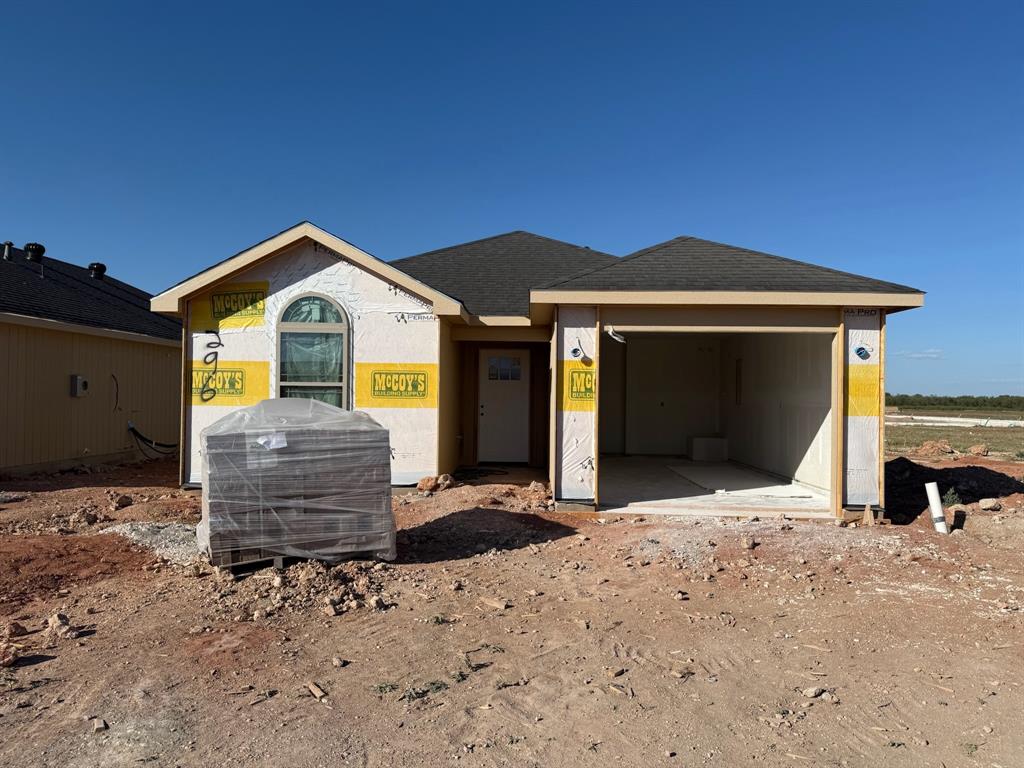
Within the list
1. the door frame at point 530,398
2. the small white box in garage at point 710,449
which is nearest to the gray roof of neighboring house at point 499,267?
the door frame at point 530,398

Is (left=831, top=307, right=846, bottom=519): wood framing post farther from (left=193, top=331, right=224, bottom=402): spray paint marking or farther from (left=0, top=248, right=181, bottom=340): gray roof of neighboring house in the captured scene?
(left=0, top=248, right=181, bottom=340): gray roof of neighboring house

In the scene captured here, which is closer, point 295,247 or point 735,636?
point 735,636

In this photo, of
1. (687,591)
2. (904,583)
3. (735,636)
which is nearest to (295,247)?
(687,591)

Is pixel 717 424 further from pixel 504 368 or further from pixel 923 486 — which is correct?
pixel 504 368

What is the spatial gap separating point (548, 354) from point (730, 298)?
189 inches

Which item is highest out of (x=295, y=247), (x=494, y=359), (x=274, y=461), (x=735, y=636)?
(x=295, y=247)

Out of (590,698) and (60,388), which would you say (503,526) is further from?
(60,388)

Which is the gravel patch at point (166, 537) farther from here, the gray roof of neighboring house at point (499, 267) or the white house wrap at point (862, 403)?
the white house wrap at point (862, 403)

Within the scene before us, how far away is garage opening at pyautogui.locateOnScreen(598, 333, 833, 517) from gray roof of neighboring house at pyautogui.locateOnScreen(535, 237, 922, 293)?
44.8 inches

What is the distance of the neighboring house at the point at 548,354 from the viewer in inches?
330

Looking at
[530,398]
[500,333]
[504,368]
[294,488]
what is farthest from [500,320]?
[294,488]

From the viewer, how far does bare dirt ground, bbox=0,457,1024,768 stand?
3150 mm

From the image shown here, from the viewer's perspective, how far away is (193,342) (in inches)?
389

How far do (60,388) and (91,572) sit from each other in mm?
8196
